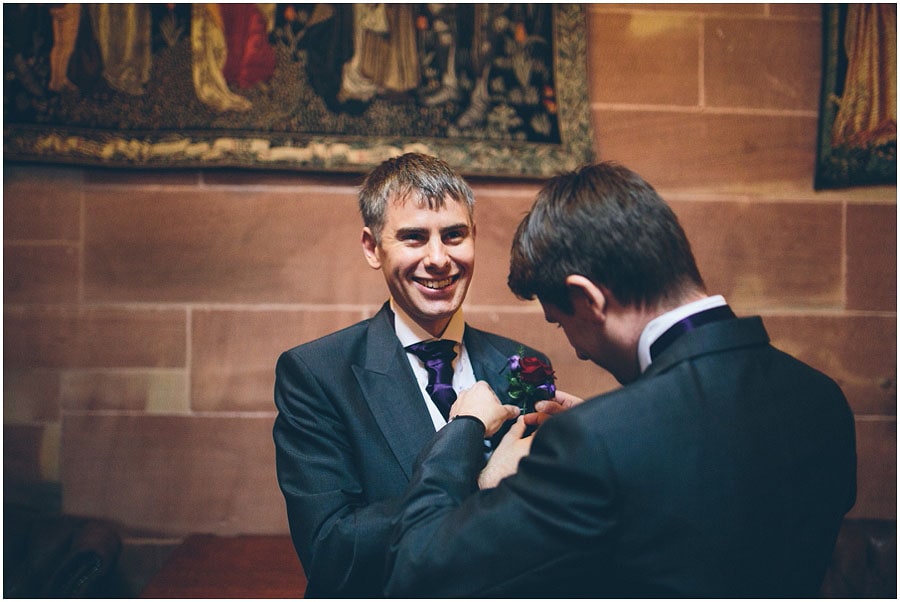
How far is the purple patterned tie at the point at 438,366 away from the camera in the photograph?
1755 mm

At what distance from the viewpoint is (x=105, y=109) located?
9.62 feet

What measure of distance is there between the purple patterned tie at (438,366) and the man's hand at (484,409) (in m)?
0.21

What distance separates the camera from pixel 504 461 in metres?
1.35

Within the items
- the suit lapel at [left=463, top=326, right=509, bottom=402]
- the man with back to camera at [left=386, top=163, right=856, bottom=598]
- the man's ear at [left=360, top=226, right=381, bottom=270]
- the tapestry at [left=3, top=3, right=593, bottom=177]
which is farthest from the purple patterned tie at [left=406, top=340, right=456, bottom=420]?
the tapestry at [left=3, top=3, right=593, bottom=177]

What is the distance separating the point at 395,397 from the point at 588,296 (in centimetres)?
66

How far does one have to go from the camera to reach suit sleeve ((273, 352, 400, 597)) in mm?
1437

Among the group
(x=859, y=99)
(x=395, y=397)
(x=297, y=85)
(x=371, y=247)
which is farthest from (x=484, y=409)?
(x=859, y=99)

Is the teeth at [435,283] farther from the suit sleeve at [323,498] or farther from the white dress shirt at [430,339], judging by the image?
the suit sleeve at [323,498]

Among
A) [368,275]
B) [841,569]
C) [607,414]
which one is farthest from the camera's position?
[368,275]

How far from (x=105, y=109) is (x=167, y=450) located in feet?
5.06

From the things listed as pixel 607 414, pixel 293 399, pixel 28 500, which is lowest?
pixel 28 500

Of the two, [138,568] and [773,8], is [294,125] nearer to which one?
[138,568]

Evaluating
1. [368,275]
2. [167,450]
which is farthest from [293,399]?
[167,450]

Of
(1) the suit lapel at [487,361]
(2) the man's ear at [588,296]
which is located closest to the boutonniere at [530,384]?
(1) the suit lapel at [487,361]
